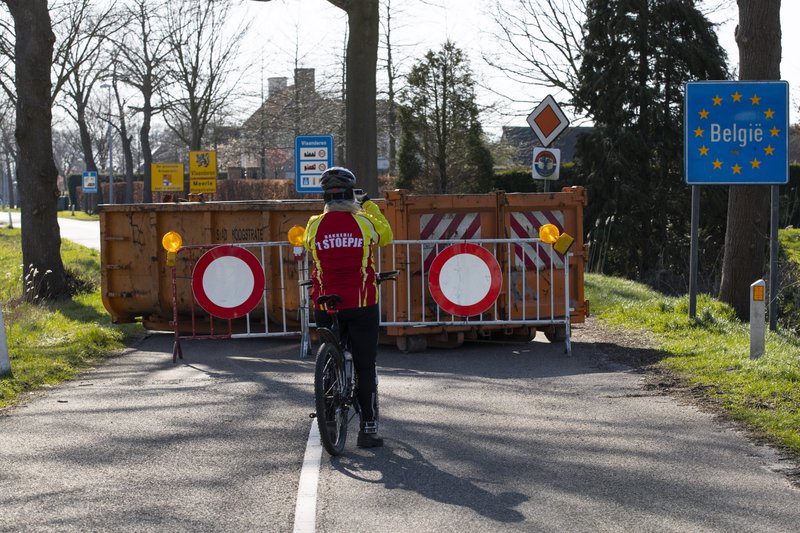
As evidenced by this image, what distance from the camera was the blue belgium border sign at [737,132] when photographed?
13.1 meters

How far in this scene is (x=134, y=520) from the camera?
5578 mm

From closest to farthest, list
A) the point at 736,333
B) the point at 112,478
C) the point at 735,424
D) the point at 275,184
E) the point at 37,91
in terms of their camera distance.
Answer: the point at 112,478
the point at 735,424
the point at 736,333
the point at 37,91
the point at 275,184

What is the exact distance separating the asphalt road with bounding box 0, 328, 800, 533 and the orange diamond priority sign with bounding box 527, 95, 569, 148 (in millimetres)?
8449

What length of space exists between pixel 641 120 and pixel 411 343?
17.5m

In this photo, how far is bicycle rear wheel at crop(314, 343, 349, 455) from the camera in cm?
685

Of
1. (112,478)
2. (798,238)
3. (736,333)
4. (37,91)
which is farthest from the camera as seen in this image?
(798,238)

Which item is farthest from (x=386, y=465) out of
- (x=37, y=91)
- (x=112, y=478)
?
(x=37, y=91)

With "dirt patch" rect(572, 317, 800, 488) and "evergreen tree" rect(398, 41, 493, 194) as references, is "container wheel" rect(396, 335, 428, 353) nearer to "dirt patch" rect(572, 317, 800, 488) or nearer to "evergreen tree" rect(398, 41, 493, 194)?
"dirt patch" rect(572, 317, 800, 488)

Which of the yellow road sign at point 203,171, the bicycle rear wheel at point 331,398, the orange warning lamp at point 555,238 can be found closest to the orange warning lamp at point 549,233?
the orange warning lamp at point 555,238

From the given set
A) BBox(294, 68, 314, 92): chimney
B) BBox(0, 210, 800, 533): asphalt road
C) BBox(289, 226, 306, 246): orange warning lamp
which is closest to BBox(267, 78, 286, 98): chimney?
BBox(294, 68, 314, 92): chimney

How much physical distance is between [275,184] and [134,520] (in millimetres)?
46700

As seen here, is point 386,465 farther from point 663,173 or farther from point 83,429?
point 663,173

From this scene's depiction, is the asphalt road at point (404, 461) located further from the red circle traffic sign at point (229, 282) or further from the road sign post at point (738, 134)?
the road sign post at point (738, 134)

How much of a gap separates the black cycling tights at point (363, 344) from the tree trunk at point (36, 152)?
1128 centimetres
